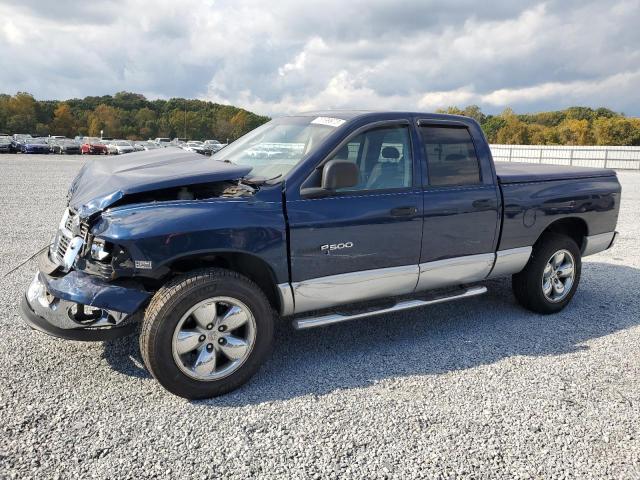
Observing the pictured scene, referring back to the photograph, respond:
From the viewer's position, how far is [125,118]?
114m

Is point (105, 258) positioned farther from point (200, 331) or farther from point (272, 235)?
point (272, 235)

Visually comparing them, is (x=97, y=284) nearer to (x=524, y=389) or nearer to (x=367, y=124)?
(x=367, y=124)

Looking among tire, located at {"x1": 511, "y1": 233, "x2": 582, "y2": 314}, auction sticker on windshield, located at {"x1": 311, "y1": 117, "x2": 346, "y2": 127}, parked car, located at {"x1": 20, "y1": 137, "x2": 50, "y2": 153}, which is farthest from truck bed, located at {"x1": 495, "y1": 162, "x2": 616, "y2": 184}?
parked car, located at {"x1": 20, "y1": 137, "x2": 50, "y2": 153}

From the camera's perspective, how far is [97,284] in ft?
10.3

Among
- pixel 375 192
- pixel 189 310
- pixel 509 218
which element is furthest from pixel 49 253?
pixel 509 218

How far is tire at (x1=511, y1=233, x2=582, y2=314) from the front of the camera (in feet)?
15.9

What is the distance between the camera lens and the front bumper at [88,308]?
3.09 m

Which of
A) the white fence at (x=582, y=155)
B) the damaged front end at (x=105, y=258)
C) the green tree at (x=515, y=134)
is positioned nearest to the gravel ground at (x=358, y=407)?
the damaged front end at (x=105, y=258)

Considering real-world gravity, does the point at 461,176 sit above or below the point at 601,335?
above

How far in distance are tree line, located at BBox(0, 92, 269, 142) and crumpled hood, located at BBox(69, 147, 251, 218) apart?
91.0 m

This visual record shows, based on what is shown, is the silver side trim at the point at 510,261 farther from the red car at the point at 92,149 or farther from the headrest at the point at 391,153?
the red car at the point at 92,149

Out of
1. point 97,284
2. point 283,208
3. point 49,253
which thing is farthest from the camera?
point 49,253

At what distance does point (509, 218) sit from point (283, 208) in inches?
89.9

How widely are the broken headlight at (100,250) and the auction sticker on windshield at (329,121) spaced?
6.28 ft
